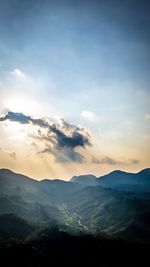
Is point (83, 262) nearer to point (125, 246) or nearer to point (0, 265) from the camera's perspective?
point (125, 246)

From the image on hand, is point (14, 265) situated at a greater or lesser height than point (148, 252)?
lesser

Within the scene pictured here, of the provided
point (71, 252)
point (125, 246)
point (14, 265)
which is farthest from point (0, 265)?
point (125, 246)

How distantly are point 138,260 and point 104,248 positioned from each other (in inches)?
918

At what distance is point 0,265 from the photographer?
173m

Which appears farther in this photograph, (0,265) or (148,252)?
(148,252)

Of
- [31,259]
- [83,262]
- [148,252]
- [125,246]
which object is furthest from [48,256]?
[148,252]

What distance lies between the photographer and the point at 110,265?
172750mm

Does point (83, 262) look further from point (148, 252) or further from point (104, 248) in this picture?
point (148, 252)

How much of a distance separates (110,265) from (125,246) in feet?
82.8

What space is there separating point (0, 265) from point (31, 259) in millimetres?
18700

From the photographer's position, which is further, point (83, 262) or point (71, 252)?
point (71, 252)

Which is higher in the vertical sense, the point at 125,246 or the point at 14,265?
the point at 125,246

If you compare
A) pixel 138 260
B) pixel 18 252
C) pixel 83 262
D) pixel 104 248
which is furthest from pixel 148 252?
pixel 18 252

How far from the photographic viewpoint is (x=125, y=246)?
19425 cm
